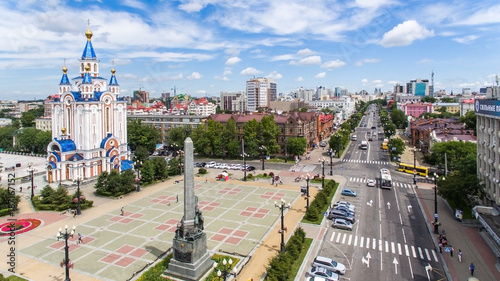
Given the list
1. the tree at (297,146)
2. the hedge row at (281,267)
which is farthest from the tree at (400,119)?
the hedge row at (281,267)

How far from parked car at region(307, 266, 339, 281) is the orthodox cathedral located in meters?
42.6

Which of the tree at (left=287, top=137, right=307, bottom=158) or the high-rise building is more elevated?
the high-rise building

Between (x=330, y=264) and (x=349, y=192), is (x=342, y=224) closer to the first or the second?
(x=330, y=264)

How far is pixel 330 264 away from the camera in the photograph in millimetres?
23281

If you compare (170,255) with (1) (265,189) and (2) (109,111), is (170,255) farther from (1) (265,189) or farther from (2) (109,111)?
(2) (109,111)

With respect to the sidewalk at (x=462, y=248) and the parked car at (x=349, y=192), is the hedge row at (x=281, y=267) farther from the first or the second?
the parked car at (x=349, y=192)

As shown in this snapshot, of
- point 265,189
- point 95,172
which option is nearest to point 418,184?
point 265,189

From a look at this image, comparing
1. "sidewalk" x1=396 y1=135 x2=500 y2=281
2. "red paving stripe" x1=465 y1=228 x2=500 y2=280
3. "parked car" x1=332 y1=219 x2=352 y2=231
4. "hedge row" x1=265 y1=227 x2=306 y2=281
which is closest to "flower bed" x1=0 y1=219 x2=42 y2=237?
"hedge row" x1=265 y1=227 x2=306 y2=281

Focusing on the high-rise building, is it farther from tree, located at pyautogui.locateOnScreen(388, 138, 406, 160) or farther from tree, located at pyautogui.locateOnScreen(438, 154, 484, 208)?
tree, located at pyautogui.locateOnScreen(438, 154, 484, 208)

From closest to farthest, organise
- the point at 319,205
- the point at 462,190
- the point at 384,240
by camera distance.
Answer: the point at 384,240 < the point at 462,190 < the point at 319,205

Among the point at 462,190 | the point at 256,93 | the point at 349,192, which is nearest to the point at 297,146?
the point at 349,192

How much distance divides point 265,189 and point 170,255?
21.9 meters

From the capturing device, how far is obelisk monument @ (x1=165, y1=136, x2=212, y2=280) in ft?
74.2

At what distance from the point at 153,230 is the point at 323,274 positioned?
17.5 meters
